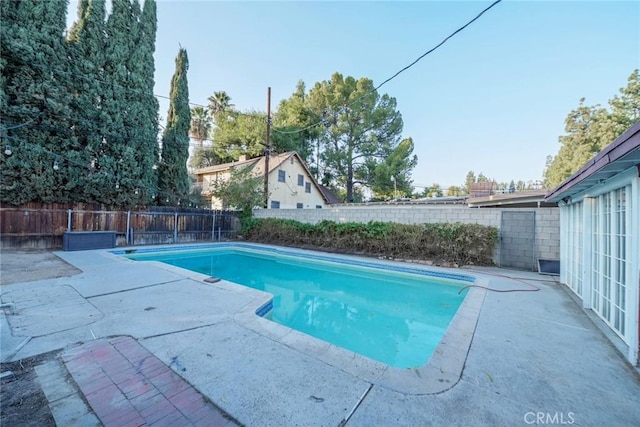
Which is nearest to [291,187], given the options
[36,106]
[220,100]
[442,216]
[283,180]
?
[283,180]

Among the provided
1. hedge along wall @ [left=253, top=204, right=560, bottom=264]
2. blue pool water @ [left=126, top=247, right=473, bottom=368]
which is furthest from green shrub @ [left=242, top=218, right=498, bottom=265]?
blue pool water @ [left=126, top=247, right=473, bottom=368]

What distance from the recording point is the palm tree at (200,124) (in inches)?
973

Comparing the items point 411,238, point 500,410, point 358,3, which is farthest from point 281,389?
point 358,3

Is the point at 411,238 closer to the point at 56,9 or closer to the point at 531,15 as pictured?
the point at 531,15

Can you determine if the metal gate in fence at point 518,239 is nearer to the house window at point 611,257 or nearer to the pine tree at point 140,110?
the house window at point 611,257

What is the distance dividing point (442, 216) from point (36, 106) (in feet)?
46.9

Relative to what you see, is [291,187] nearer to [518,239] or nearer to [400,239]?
[400,239]

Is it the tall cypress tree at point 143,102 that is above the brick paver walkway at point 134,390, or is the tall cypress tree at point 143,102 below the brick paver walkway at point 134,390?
above

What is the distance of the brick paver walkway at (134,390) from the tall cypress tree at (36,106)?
1017 centimetres

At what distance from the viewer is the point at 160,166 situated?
13648 mm

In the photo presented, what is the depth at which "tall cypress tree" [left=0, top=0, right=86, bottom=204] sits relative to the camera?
862 centimetres

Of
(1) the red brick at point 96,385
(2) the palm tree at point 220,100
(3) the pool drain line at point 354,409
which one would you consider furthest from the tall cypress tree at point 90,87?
(2) the palm tree at point 220,100

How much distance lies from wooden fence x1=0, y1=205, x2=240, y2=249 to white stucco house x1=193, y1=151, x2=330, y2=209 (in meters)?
3.60

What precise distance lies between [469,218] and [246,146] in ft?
61.9
